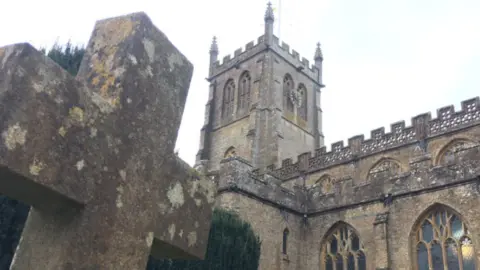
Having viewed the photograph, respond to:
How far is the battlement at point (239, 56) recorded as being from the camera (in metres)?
38.1

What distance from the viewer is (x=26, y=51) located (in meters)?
2.00

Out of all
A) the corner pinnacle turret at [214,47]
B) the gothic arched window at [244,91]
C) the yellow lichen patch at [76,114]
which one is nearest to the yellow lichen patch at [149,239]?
the yellow lichen patch at [76,114]

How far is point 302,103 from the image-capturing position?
39.0 m

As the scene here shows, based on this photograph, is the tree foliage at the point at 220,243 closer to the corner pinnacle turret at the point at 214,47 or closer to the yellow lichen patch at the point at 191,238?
the yellow lichen patch at the point at 191,238

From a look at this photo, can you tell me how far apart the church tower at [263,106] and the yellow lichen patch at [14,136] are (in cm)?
3090

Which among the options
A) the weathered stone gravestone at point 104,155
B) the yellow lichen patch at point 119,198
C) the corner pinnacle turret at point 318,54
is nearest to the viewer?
the weathered stone gravestone at point 104,155

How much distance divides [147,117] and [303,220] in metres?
16.3

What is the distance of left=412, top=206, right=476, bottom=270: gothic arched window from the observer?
47.3ft

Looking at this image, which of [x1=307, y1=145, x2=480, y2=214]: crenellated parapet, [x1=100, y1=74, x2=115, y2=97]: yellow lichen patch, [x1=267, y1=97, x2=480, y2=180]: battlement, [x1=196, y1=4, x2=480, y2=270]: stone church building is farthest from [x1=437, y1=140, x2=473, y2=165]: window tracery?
[x1=100, y1=74, x2=115, y2=97]: yellow lichen patch

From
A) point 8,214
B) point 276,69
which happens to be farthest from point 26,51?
point 276,69

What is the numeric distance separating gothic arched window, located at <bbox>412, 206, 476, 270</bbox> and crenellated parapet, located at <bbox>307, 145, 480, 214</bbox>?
92 centimetres

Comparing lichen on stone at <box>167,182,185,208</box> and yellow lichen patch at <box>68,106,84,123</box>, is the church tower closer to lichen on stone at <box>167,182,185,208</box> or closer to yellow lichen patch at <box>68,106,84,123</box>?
lichen on stone at <box>167,182,185,208</box>

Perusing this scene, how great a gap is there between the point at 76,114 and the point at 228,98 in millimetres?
37506

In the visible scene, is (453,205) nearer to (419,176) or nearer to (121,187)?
(419,176)
